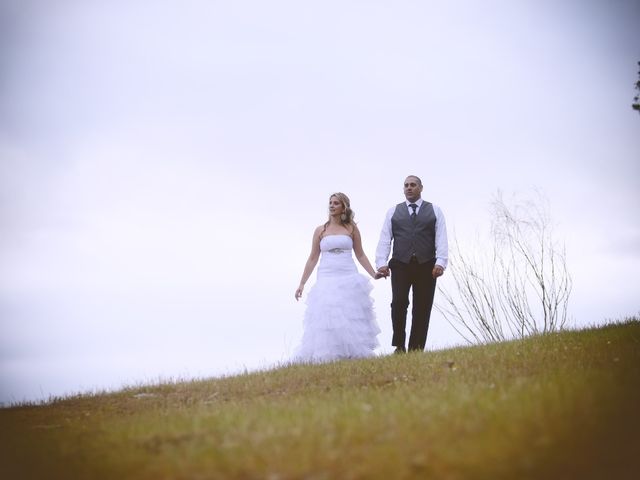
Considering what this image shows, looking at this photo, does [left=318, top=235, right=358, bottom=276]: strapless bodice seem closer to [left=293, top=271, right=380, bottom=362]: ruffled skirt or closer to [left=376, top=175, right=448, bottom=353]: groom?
[left=293, top=271, right=380, bottom=362]: ruffled skirt

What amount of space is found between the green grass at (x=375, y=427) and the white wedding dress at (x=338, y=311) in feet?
7.57

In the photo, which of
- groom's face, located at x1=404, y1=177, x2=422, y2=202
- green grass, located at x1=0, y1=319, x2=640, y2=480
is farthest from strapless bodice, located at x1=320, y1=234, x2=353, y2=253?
green grass, located at x1=0, y1=319, x2=640, y2=480

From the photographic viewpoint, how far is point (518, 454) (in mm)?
3539

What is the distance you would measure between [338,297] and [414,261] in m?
1.40

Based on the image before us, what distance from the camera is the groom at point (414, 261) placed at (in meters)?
10.0

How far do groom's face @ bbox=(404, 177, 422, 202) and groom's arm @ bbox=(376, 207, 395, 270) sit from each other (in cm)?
45

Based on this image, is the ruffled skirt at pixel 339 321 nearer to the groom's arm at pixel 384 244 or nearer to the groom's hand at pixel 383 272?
the groom's hand at pixel 383 272

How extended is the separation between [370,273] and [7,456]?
22.0 ft

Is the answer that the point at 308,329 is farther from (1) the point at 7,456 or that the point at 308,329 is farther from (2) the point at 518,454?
(2) the point at 518,454

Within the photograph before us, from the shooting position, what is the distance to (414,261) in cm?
1006

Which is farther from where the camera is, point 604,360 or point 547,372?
point 604,360

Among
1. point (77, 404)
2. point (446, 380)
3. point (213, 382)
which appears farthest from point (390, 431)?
point (77, 404)

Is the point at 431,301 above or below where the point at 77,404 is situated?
above

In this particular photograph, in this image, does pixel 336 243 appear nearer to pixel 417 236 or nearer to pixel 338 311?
pixel 338 311
